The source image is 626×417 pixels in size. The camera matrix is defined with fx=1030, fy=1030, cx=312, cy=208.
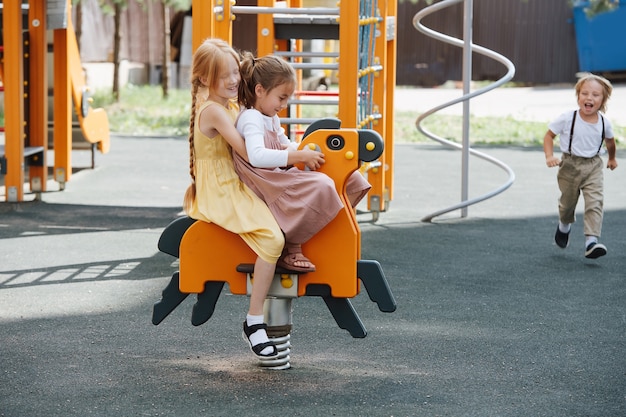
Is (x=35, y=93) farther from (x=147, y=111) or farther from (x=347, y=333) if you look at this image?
(x=147, y=111)

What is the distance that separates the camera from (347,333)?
4492 millimetres

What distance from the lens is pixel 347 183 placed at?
3.82 metres

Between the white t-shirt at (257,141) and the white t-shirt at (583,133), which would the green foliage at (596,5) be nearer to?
the white t-shirt at (583,133)

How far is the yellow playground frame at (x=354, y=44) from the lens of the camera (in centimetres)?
609

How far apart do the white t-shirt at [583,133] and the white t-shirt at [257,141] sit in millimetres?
3315

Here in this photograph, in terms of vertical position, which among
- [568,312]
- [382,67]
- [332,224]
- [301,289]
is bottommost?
[568,312]

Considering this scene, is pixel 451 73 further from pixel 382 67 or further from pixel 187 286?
pixel 187 286

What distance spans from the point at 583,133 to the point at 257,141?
350cm

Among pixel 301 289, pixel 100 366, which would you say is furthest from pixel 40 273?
pixel 301 289

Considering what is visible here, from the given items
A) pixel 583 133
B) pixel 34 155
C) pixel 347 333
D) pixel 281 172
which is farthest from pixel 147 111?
pixel 281 172

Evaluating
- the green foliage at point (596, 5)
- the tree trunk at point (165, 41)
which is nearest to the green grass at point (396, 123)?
the tree trunk at point (165, 41)

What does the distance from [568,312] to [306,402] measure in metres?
1.99

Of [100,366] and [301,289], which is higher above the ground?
[301,289]

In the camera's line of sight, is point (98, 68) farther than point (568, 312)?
Yes
